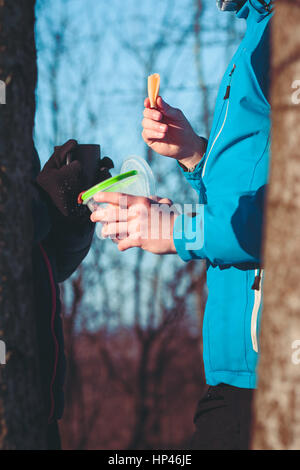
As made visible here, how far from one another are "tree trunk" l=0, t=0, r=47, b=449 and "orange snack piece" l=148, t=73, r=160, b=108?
1.49 feet

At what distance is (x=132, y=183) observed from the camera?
6.49ft

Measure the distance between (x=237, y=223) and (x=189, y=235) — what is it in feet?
0.55

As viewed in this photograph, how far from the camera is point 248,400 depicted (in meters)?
1.66

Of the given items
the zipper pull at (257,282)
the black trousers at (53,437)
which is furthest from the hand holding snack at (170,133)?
the black trousers at (53,437)

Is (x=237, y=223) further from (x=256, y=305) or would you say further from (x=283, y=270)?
(x=283, y=270)

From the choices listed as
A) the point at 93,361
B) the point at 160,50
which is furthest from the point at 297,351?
the point at 93,361

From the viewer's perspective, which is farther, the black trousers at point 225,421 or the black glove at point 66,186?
the black glove at point 66,186

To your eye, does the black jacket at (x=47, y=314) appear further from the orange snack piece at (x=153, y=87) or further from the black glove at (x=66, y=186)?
the orange snack piece at (x=153, y=87)

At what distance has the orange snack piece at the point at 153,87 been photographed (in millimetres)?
2014

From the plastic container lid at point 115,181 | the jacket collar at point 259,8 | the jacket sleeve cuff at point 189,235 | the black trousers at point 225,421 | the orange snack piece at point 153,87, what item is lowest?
the black trousers at point 225,421

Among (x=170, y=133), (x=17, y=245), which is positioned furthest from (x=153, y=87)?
(x=17, y=245)

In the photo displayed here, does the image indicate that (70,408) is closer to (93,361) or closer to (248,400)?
(93,361)

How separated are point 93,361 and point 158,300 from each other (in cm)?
399

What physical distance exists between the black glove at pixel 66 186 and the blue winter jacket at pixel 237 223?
25.0 inches
